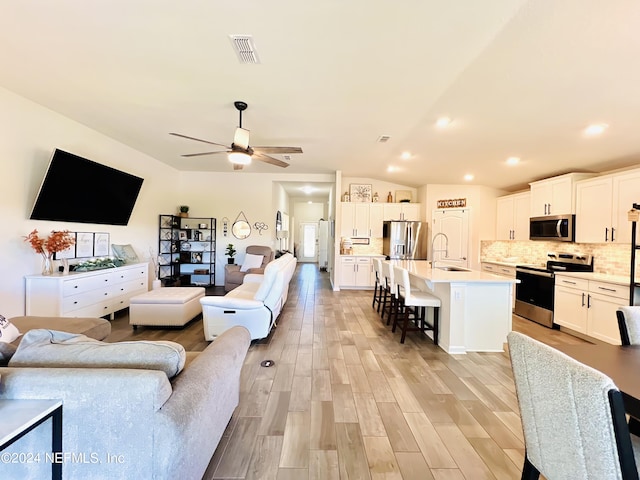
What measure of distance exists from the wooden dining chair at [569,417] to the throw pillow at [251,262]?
543 cm

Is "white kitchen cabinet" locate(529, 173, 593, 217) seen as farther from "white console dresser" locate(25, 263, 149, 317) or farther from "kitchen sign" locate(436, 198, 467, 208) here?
"white console dresser" locate(25, 263, 149, 317)

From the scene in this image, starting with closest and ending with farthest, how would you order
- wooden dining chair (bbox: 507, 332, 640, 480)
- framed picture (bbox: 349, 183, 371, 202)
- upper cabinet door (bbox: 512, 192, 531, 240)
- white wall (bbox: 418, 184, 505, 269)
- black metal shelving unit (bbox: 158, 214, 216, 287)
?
wooden dining chair (bbox: 507, 332, 640, 480) → upper cabinet door (bbox: 512, 192, 531, 240) → white wall (bbox: 418, 184, 505, 269) → black metal shelving unit (bbox: 158, 214, 216, 287) → framed picture (bbox: 349, 183, 371, 202)

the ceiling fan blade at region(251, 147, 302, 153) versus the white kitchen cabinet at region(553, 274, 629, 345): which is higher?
the ceiling fan blade at region(251, 147, 302, 153)

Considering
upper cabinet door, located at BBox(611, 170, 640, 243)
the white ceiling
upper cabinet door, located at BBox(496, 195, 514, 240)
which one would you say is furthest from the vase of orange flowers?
upper cabinet door, located at BBox(496, 195, 514, 240)

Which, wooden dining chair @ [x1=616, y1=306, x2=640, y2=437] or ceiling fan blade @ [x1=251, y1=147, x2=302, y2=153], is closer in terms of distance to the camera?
wooden dining chair @ [x1=616, y1=306, x2=640, y2=437]

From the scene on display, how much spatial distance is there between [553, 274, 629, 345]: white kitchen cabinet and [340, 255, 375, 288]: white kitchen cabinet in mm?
3426

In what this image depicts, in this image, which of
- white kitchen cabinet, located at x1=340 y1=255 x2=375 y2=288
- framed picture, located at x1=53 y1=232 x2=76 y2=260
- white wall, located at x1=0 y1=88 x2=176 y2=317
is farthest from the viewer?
white kitchen cabinet, located at x1=340 y1=255 x2=375 y2=288

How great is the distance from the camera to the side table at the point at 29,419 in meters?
0.92

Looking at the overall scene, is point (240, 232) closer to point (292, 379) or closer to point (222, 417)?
point (292, 379)

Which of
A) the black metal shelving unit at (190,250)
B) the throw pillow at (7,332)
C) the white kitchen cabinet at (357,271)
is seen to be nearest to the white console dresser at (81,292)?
the throw pillow at (7,332)

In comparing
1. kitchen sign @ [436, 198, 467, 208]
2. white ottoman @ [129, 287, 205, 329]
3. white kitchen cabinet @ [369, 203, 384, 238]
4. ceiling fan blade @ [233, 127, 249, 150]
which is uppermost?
ceiling fan blade @ [233, 127, 249, 150]

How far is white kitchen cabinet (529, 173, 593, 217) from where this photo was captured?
416 centimetres

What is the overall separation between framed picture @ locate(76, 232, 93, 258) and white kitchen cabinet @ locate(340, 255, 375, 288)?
469 centimetres

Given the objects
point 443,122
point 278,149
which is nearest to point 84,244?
point 278,149
